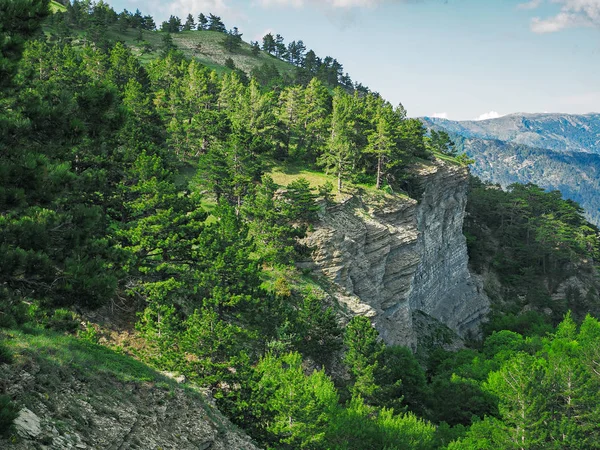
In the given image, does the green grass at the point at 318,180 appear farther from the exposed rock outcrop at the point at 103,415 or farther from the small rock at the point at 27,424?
the small rock at the point at 27,424

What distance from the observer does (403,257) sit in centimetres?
6531

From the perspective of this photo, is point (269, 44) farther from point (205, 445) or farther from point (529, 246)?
point (205, 445)

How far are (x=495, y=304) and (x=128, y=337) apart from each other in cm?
8901

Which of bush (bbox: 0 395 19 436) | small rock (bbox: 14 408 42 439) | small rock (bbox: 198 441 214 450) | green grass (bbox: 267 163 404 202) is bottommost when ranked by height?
small rock (bbox: 198 441 214 450)

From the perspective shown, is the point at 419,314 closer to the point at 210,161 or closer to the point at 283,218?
the point at 283,218

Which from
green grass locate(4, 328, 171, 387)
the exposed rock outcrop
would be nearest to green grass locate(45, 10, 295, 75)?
green grass locate(4, 328, 171, 387)

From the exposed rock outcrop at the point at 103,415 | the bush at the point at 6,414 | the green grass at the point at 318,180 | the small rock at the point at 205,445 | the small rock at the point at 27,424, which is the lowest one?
the small rock at the point at 205,445

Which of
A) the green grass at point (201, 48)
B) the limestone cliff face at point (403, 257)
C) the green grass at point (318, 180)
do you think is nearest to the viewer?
the limestone cliff face at point (403, 257)

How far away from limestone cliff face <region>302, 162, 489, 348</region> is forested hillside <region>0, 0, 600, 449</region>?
2.92 metres

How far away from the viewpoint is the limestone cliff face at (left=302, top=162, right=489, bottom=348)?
54.6 m

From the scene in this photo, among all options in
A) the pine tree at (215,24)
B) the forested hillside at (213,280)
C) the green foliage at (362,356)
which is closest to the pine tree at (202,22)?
the pine tree at (215,24)

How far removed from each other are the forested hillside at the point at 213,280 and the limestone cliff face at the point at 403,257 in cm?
292

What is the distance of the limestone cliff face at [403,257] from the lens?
2151 inches

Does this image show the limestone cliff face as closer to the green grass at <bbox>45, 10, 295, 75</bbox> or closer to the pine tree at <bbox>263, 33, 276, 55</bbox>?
the green grass at <bbox>45, 10, 295, 75</bbox>
